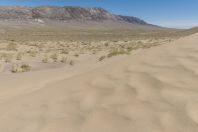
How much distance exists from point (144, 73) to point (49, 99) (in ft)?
3.88

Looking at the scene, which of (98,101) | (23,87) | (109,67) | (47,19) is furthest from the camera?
(47,19)

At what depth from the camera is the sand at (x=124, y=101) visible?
331cm

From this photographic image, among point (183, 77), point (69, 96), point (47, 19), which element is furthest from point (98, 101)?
point (47, 19)

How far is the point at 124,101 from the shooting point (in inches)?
148

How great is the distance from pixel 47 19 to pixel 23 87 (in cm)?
19149

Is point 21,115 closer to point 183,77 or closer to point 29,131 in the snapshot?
point 29,131

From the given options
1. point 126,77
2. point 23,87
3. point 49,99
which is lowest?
point 23,87

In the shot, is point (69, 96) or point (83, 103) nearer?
point (83, 103)

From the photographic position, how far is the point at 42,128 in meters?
3.48

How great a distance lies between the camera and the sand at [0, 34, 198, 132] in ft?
10.9

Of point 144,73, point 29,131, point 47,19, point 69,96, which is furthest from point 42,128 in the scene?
point 47,19

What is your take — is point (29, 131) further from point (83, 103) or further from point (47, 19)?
point (47, 19)

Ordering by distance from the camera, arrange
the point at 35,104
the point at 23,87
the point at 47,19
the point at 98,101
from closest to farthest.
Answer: the point at 98,101 < the point at 35,104 < the point at 23,87 < the point at 47,19

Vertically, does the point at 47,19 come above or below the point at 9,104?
below
